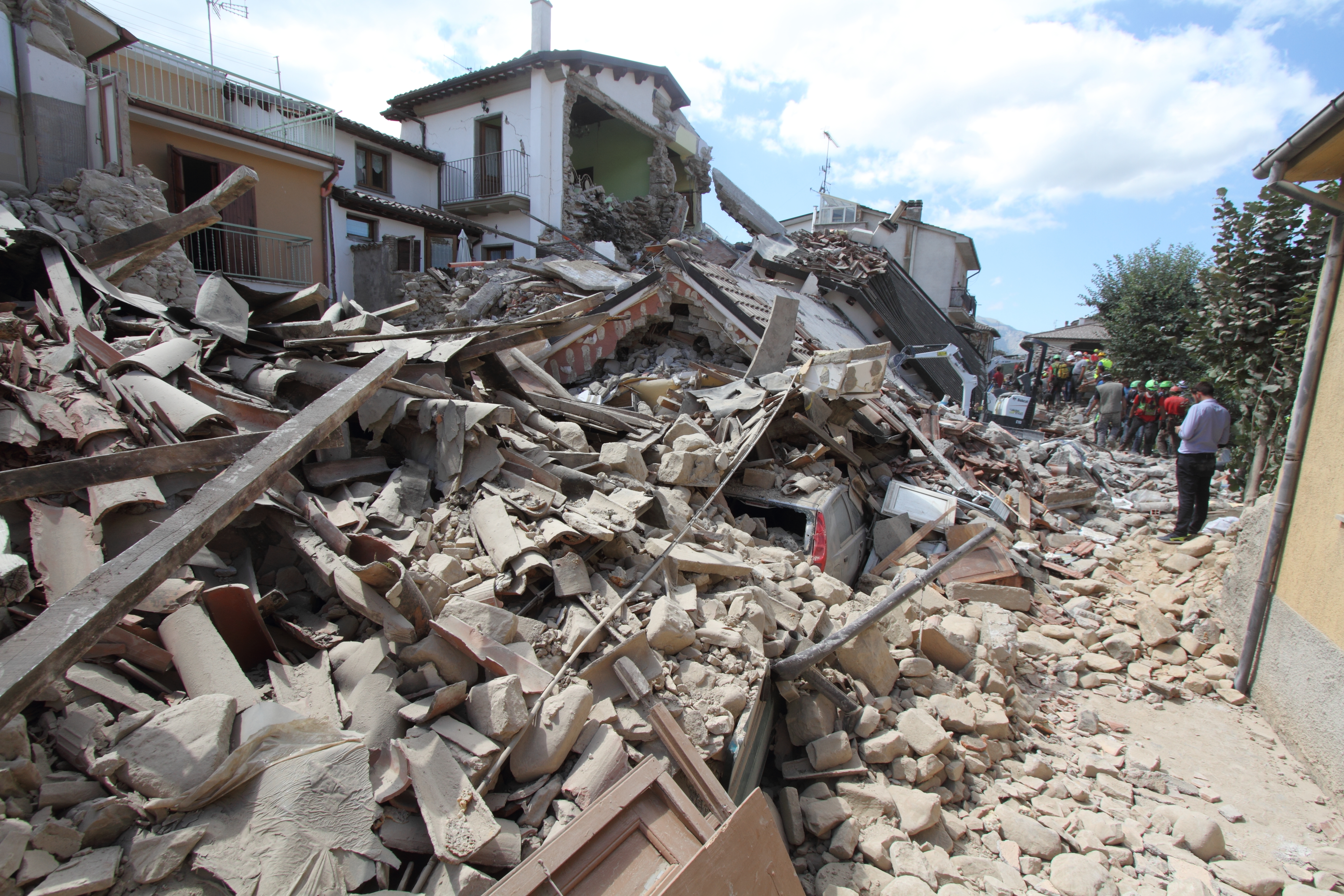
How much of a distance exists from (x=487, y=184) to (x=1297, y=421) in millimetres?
19358

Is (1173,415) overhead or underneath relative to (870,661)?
overhead

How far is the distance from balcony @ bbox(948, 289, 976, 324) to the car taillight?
23.1 metres

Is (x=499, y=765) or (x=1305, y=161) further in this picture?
(x=1305, y=161)

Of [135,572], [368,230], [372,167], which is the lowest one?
[135,572]

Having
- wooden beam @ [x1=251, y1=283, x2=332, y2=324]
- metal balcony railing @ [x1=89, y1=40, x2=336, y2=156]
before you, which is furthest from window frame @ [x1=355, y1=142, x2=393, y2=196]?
wooden beam @ [x1=251, y1=283, x2=332, y2=324]

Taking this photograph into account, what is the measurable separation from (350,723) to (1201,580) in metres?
7.34

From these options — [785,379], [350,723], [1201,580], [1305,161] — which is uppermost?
[1305,161]

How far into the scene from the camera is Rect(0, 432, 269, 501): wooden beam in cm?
236

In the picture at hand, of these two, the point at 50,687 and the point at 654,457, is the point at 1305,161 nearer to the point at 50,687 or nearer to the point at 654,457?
the point at 654,457

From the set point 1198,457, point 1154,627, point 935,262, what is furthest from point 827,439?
point 935,262

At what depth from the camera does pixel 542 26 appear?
19.1 meters

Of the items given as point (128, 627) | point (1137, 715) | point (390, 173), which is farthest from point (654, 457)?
point (390, 173)

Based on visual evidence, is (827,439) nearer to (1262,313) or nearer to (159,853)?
(1262,313)

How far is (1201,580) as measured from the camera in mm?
6055
